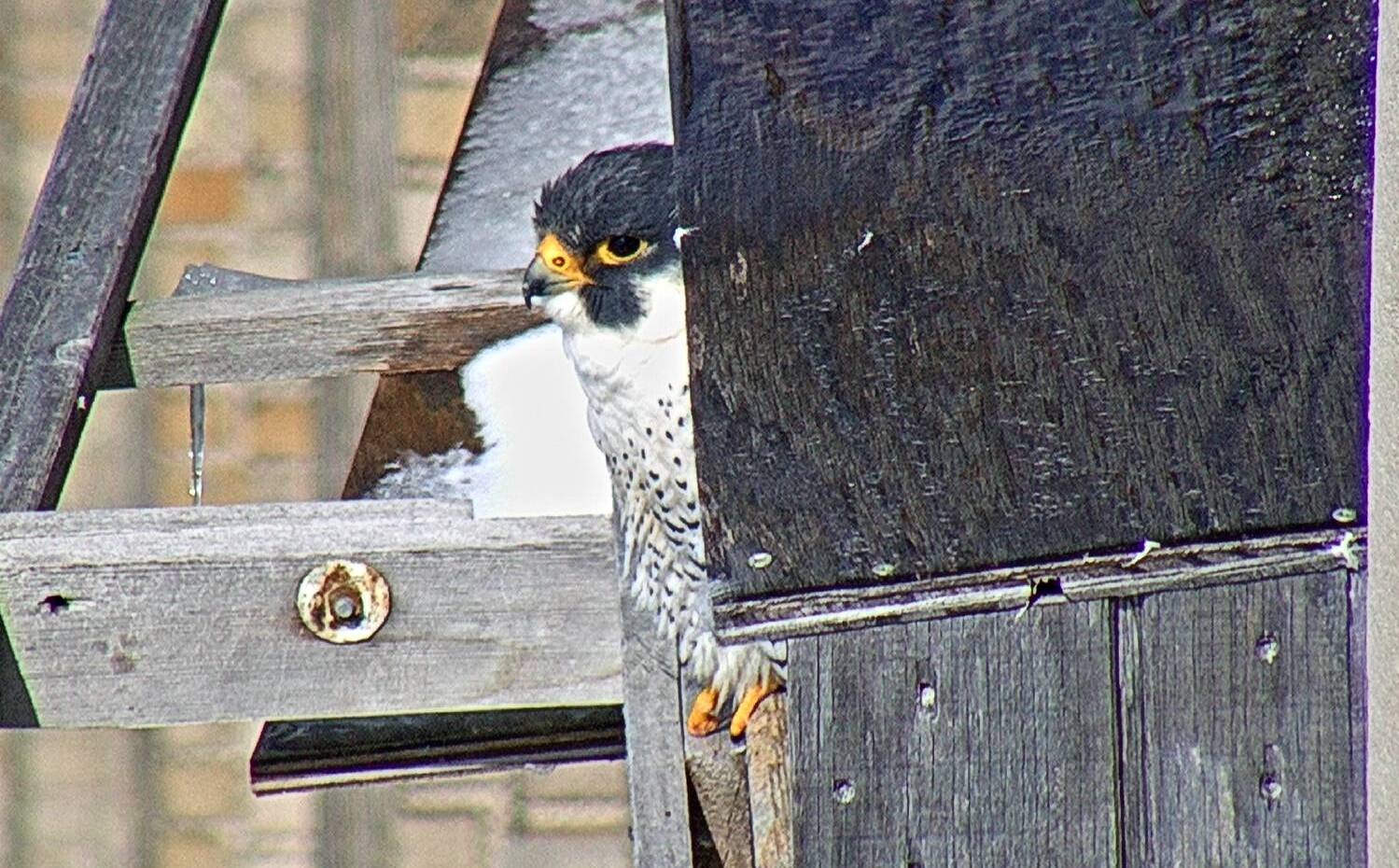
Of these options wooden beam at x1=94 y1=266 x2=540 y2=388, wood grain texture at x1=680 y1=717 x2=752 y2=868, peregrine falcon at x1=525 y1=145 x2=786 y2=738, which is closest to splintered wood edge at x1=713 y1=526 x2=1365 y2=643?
wood grain texture at x1=680 y1=717 x2=752 y2=868

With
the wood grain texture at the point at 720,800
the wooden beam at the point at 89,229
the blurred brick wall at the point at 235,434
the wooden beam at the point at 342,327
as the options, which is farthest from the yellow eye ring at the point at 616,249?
the blurred brick wall at the point at 235,434

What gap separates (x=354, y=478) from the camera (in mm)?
2432

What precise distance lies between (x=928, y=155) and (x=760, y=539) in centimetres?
30

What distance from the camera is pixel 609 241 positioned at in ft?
6.76

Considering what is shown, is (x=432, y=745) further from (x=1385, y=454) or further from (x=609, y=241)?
(x=1385, y=454)

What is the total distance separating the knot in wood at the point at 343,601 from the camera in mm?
1453

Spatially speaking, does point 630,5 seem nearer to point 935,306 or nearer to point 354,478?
point 354,478

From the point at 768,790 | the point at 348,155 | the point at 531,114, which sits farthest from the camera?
the point at 348,155

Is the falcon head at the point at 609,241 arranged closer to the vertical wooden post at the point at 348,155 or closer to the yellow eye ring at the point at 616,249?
the yellow eye ring at the point at 616,249

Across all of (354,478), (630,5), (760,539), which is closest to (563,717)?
(354,478)

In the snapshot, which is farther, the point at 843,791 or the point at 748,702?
the point at 748,702

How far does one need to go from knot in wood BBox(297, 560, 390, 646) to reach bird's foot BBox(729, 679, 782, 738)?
1.09ft

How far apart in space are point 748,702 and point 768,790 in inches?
5.1

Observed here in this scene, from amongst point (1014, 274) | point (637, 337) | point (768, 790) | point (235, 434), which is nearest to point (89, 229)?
point (637, 337)
